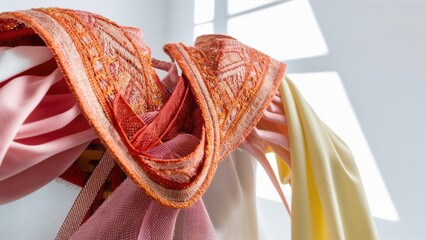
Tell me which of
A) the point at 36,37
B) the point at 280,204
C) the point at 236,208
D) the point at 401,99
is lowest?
the point at 280,204

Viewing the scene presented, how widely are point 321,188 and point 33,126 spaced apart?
336 millimetres

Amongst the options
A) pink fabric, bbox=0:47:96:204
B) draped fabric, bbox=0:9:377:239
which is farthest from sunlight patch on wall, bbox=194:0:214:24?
pink fabric, bbox=0:47:96:204

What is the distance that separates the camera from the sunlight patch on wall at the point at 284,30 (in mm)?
770

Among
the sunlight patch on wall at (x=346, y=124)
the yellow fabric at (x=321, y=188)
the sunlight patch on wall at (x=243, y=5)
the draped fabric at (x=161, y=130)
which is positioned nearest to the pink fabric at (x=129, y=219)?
the draped fabric at (x=161, y=130)

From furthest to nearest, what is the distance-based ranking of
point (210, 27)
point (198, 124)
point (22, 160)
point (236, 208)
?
point (210, 27), point (236, 208), point (198, 124), point (22, 160)

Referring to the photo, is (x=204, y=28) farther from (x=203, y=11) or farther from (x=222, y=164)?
(x=222, y=164)

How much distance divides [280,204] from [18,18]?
60 cm

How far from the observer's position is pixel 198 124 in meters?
0.47

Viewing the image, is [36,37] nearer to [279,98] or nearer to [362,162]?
[279,98]

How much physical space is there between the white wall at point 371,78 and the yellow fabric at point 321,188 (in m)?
0.19

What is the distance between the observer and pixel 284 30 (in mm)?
818

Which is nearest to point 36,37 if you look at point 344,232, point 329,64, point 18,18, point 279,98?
point 18,18

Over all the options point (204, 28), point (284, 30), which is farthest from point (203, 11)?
point (284, 30)

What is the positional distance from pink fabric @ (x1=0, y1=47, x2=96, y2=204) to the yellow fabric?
0.85 feet
